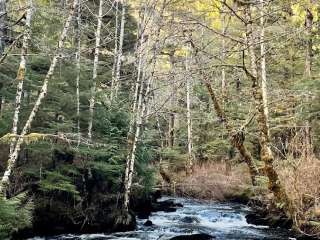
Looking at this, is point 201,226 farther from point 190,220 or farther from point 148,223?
point 148,223

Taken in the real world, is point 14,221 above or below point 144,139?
below

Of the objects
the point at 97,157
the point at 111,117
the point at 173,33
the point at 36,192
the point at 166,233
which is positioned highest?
the point at 173,33

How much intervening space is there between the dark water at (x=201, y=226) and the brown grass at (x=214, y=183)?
200 centimetres

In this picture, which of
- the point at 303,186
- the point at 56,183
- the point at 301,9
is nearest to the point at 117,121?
the point at 56,183

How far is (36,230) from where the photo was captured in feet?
41.4

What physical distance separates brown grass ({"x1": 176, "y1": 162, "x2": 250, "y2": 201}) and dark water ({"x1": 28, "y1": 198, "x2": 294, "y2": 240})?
200 cm

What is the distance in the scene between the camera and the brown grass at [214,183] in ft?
70.6

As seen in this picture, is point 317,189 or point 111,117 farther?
point 111,117

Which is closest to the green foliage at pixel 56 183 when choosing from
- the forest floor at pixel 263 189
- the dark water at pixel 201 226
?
the dark water at pixel 201 226

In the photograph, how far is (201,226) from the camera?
15.1 m

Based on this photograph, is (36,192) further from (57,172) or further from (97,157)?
(97,157)

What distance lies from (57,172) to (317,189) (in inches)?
271

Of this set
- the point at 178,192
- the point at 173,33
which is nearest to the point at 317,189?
the point at 173,33

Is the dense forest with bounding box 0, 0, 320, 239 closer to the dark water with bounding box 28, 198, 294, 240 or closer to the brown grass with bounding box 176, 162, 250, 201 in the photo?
the dark water with bounding box 28, 198, 294, 240
